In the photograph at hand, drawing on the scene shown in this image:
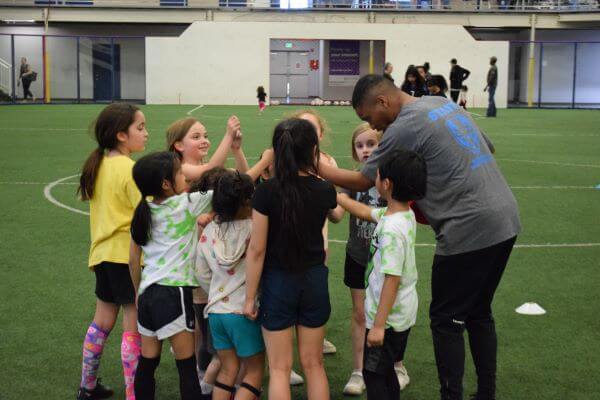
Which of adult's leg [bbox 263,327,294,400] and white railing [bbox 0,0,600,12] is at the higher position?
white railing [bbox 0,0,600,12]

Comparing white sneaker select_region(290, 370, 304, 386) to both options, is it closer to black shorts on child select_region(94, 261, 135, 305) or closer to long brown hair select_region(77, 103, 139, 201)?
black shorts on child select_region(94, 261, 135, 305)

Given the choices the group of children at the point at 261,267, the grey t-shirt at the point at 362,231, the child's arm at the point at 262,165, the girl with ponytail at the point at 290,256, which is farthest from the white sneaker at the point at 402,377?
the child's arm at the point at 262,165

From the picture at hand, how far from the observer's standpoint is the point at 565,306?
7617mm

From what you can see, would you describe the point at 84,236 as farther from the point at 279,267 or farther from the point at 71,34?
the point at 71,34

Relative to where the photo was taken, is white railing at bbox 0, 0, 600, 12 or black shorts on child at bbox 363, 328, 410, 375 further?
white railing at bbox 0, 0, 600, 12

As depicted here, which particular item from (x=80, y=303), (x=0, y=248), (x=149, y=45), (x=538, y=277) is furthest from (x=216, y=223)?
(x=149, y=45)

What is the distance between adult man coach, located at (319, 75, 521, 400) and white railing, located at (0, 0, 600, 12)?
42.4m

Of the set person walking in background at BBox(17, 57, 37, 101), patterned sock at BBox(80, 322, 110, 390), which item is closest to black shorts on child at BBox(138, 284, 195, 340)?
patterned sock at BBox(80, 322, 110, 390)

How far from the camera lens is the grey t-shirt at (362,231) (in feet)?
18.6

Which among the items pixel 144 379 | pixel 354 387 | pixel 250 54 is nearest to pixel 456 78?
pixel 250 54

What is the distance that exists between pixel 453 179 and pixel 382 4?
44.1 meters

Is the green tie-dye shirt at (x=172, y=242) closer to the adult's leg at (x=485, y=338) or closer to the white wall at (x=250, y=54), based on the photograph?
the adult's leg at (x=485, y=338)

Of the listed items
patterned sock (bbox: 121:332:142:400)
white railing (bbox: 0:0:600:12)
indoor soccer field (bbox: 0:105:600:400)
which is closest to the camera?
patterned sock (bbox: 121:332:142:400)

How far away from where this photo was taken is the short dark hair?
15.1ft
